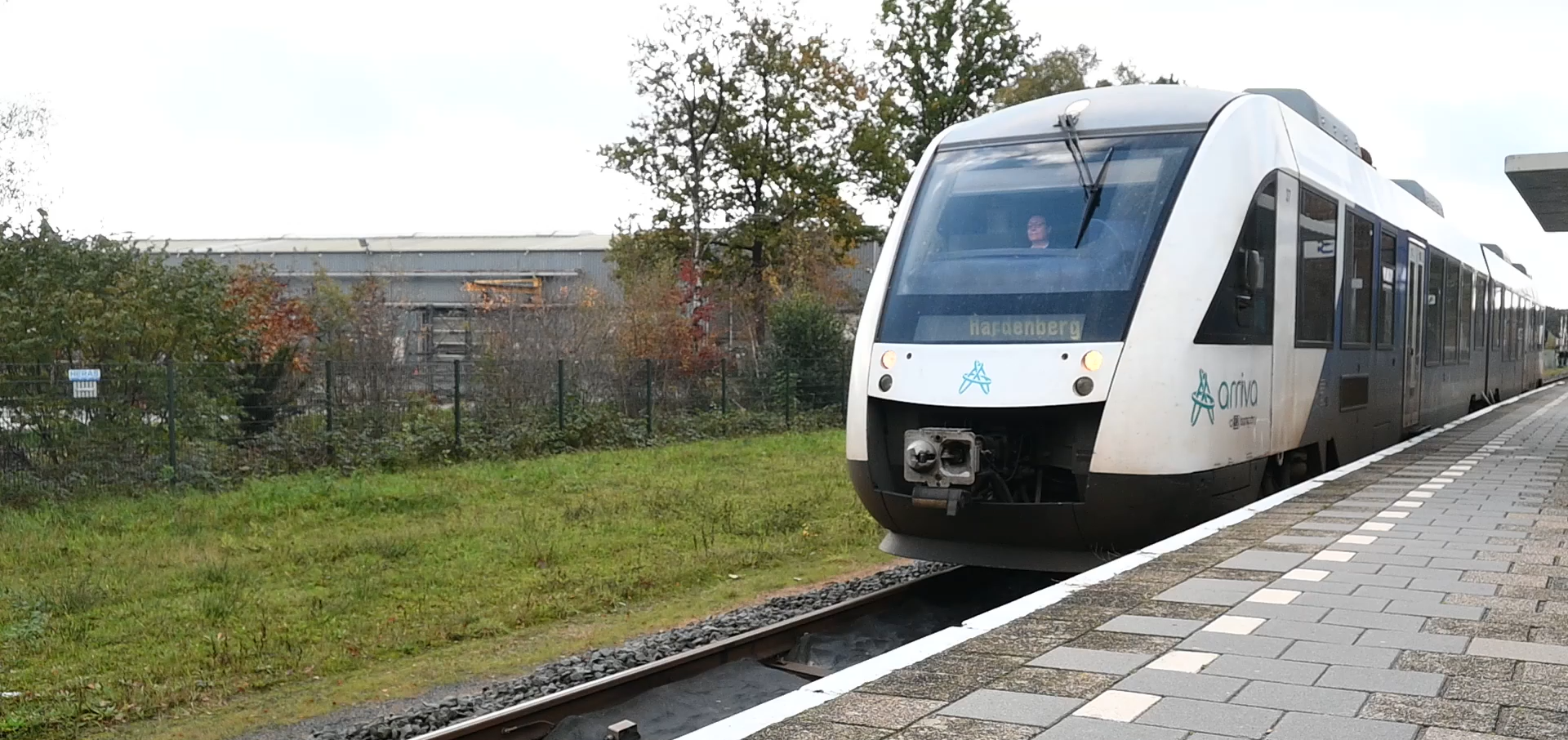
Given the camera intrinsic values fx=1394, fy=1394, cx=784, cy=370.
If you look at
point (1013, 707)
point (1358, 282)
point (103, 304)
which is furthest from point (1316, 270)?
point (103, 304)

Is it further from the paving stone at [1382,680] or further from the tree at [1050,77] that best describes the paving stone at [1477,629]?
the tree at [1050,77]

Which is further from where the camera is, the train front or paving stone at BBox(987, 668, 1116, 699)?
the train front

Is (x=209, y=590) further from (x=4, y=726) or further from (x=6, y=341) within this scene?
(x=6, y=341)

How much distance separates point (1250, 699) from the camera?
4551 mm

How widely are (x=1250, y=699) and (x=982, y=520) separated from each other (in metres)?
4.41

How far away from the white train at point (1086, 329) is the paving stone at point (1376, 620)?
2543 millimetres

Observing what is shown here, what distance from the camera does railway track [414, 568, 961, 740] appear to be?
6578 millimetres

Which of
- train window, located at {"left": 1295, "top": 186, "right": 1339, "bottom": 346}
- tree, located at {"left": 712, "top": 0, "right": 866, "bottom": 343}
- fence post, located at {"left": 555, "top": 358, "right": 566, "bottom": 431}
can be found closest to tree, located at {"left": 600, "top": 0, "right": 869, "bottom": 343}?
tree, located at {"left": 712, "top": 0, "right": 866, "bottom": 343}

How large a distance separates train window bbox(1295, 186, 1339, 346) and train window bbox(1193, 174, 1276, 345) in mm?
711

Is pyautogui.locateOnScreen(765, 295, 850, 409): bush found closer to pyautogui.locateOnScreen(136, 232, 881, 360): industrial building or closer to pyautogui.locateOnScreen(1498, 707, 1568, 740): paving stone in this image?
pyautogui.locateOnScreen(136, 232, 881, 360): industrial building

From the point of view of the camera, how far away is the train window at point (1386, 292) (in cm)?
1312

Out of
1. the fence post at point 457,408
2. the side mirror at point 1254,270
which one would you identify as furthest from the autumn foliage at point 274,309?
Result: the side mirror at point 1254,270

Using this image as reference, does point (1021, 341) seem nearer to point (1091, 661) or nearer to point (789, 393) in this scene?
point (1091, 661)

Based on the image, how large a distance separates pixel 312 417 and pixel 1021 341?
42.8 feet
